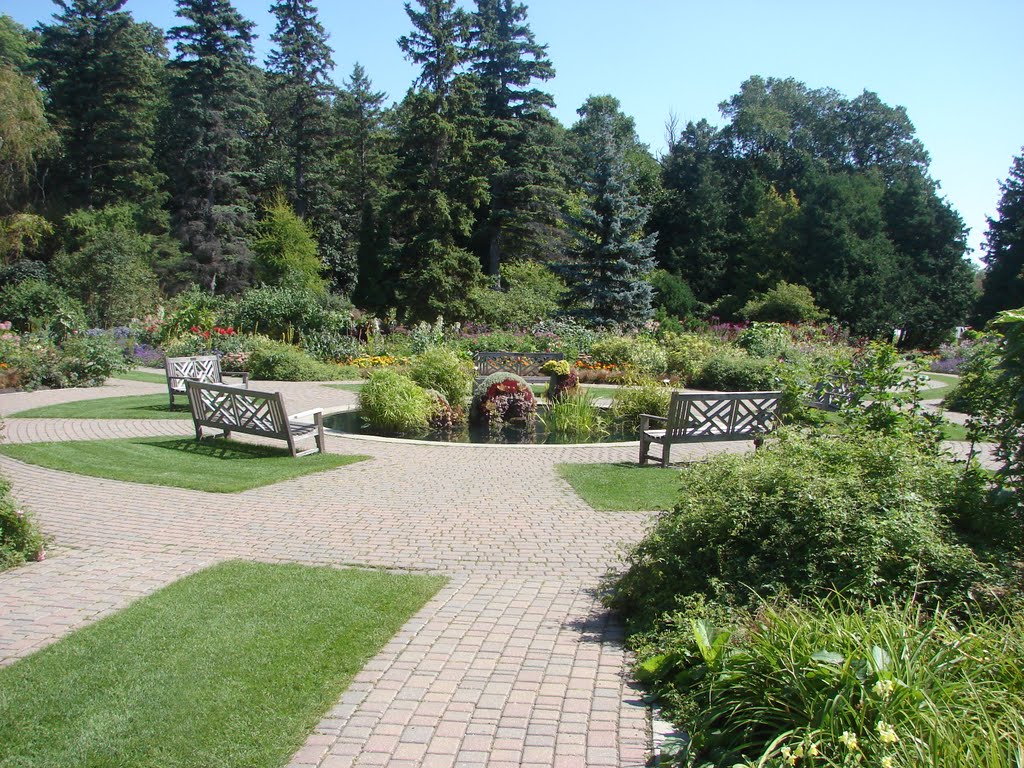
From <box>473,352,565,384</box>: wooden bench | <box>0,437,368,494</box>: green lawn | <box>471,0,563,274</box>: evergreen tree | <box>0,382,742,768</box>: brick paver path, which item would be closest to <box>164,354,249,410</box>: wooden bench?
<box>0,382,742,768</box>: brick paver path

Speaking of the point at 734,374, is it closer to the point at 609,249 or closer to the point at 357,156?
the point at 609,249

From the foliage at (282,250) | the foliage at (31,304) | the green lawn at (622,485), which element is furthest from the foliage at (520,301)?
the green lawn at (622,485)

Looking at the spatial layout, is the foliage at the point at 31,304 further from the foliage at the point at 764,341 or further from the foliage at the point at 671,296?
the foliage at the point at 671,296

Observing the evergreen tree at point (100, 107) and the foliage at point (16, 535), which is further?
the evergreen tree at point (100, 107)

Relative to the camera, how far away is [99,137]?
43.0 m

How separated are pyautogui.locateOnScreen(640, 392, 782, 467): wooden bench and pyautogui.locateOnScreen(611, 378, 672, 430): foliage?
300 centimetres

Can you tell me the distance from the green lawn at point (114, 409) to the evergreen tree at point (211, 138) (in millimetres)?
27568

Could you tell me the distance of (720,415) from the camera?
9898 mm

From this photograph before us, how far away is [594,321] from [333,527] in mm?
23027

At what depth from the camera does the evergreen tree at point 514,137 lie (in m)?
40.8

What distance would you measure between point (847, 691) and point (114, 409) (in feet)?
44.8

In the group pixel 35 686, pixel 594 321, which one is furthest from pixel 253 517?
pixel 594 321

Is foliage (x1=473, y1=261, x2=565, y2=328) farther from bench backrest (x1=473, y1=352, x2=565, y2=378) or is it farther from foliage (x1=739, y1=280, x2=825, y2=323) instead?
bench backrest (x1=473, y1=352, x2=565, y2=378)

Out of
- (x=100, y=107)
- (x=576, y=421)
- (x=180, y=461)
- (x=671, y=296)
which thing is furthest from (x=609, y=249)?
(x=100, y=107)
